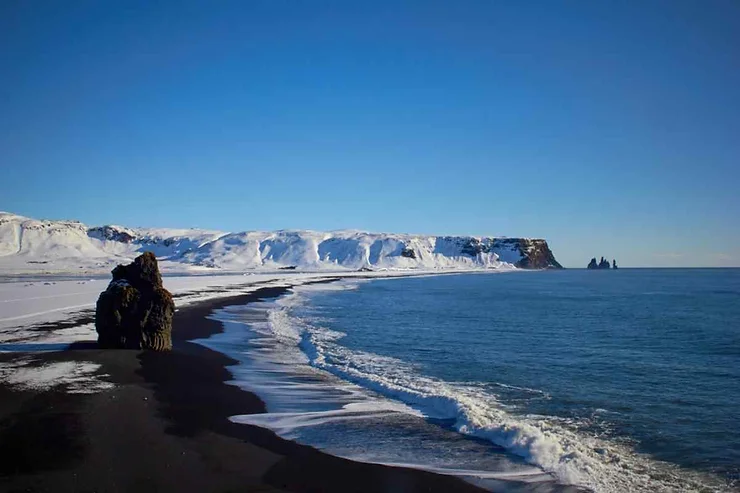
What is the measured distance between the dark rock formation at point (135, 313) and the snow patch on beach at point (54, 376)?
286cm

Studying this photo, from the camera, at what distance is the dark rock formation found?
2011 centimetres

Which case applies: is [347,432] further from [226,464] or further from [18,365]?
[18,365]

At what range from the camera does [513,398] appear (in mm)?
15359

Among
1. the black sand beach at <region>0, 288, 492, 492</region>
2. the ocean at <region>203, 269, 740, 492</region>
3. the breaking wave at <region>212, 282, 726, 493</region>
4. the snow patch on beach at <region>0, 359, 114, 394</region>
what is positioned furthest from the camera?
the snow patch on beach at <region>0, 359, 114, 394</region>

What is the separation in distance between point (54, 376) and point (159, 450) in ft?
25.2

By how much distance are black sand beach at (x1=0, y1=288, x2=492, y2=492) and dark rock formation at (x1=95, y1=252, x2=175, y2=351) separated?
5.25 metres

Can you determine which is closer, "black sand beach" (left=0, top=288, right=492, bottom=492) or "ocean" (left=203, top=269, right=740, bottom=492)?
"black sand beach" (left=0, top=288, right=492, bottom=492)

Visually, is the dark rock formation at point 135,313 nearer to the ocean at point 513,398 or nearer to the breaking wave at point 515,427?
the ocean at point 513,398

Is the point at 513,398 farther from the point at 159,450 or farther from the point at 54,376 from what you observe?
the point at 54,376

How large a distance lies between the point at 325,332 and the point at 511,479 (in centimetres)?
2087

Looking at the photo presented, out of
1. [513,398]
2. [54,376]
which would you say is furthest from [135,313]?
[513,398]

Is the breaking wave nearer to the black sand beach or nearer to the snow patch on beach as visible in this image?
the black sand beach

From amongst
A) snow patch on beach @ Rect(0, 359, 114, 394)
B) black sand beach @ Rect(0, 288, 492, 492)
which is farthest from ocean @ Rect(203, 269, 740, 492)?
snow patch on beach @ Rect(0, 359, 114, 394)

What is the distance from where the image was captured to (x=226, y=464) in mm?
9352
